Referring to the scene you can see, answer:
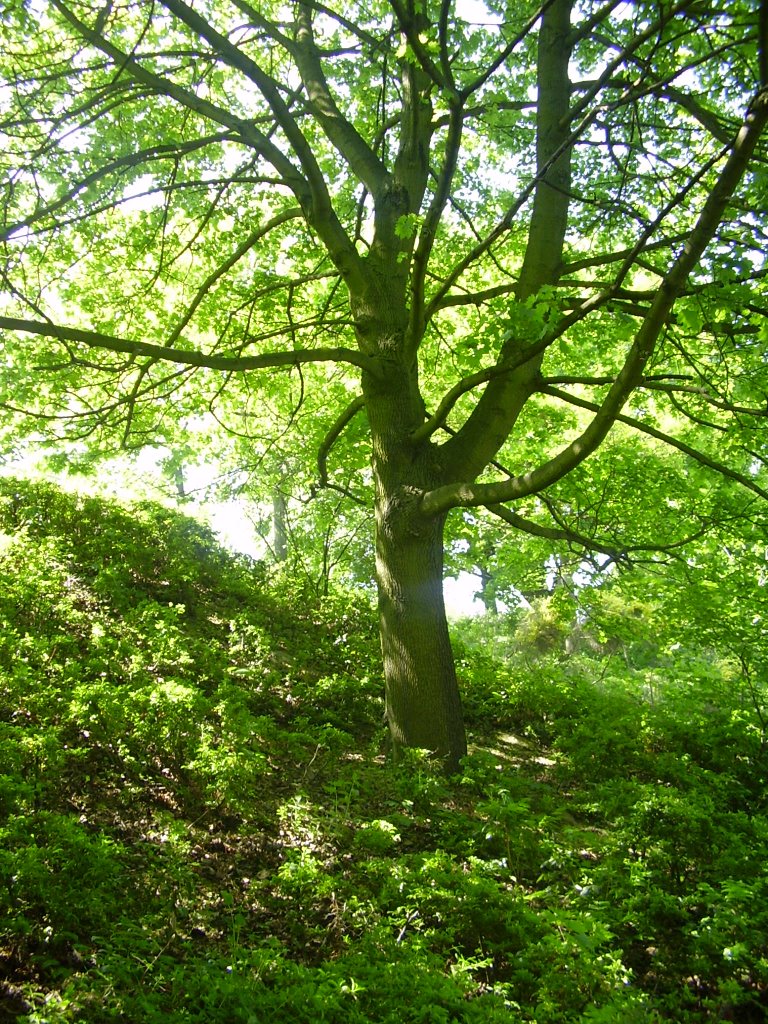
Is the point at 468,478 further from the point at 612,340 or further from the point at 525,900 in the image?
the point at 525,900

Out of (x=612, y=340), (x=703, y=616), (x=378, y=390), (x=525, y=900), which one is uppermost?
(x=612, y=340)

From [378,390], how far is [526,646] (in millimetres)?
11284

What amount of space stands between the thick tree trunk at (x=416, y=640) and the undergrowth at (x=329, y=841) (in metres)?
0.43

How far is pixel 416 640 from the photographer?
566 cm

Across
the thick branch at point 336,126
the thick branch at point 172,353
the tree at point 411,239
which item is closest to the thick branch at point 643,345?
the tree at point 411,239

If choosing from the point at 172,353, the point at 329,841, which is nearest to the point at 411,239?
the point at 172,353

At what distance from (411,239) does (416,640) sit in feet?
12.5

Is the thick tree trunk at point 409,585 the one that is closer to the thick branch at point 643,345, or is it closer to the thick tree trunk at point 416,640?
the thick tree trunk at point 416,640

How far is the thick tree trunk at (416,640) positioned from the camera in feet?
18.3

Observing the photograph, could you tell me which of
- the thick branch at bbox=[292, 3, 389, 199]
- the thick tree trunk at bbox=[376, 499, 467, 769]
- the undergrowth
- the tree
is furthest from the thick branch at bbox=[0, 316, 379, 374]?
the undergrowth

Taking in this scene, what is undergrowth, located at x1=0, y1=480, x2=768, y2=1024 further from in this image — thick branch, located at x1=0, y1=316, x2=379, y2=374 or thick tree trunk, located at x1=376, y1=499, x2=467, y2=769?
thick branch, located at x1=0, y1=316, x2=379, y2=374

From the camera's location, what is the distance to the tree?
4.07 meters

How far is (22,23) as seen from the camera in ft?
15.9

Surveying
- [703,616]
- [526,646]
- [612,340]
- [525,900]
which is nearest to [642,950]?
[525,900]
